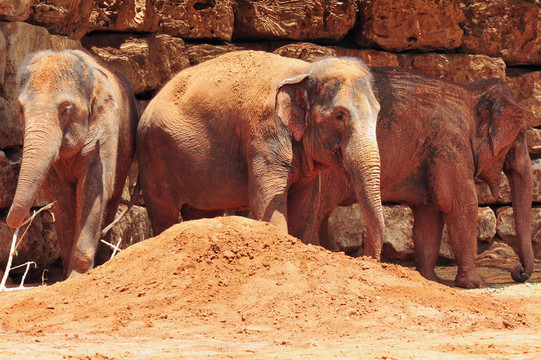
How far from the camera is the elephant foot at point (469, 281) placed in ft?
31.6

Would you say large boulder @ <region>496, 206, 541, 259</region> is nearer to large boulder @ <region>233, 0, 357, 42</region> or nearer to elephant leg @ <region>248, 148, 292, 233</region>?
large boulder @ <region>233, 0, 357, 42</region>

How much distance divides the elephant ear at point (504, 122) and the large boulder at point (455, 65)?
1.79m

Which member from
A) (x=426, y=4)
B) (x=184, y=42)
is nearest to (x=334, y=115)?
(x=184, y=42)

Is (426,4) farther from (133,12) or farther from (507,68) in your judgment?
(133,12)

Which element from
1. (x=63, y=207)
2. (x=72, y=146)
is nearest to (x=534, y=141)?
(x=63, y=207)

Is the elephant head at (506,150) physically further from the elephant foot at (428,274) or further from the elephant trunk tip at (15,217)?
the elephant trunk tip at (15,217)

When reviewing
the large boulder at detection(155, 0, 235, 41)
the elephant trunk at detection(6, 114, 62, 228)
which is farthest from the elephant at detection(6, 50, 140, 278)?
the large boulder at detection(155, 0, 235, 41)

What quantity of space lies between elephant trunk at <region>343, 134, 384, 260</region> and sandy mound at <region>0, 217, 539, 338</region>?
85cm

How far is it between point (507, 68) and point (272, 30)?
11.3 feet

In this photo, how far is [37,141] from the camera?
7.61 metres

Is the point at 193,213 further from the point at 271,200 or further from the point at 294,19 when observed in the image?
the point at 294,19

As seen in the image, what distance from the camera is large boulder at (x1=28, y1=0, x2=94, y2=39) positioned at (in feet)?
30.1

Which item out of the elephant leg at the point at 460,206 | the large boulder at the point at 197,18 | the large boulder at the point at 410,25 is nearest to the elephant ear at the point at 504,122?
the elephant leg at the point at 460,206

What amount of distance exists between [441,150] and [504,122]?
0.86 meters
